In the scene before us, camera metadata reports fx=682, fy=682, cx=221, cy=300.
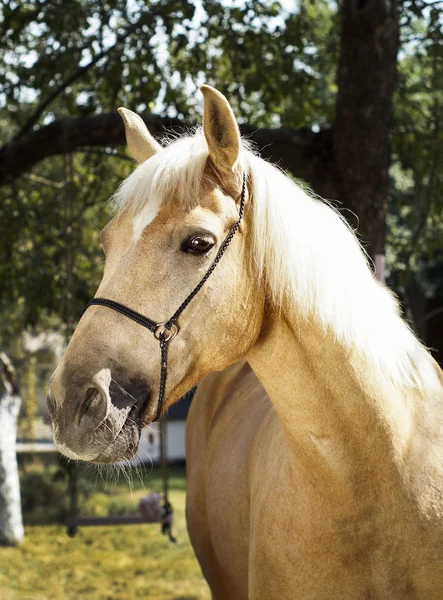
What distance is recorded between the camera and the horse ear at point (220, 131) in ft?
5.45

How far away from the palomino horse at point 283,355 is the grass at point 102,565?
290 centimetres

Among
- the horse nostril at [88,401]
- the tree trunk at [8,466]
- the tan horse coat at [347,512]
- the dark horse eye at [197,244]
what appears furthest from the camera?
the tree trunk at [8,466]

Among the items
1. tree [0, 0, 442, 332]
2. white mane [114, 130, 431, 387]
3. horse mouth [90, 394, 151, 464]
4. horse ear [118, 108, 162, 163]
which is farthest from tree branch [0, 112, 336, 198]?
horse mouth [90, 394, 151, 464]

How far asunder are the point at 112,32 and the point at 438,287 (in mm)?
11252

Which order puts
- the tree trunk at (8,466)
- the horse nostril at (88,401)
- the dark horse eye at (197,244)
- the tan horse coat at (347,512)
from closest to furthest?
the horse nostril at (88,401)
the dark horse eye at (197,244)
the tan horse coat at (347,512)
the tree trunk at (8,466)

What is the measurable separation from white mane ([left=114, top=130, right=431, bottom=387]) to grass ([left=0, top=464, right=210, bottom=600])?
3.07 meters

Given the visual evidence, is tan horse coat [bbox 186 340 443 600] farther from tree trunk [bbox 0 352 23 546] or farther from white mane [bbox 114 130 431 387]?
tree trunk [bbox 0 352 23 546]

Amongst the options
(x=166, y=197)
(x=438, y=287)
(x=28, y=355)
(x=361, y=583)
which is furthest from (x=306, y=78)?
(x=438, y=287)

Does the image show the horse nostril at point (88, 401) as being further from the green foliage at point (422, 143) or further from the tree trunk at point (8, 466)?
the tree trunk at point (8, 466)

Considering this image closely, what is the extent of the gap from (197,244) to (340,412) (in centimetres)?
60

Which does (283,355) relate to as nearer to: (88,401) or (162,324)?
(162,324)

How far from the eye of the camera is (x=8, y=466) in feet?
23.5

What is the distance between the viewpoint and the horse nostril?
62.6 inches

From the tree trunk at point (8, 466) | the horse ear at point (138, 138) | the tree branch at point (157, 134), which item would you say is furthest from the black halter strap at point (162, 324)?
the tree trunk at point (8, 466)
